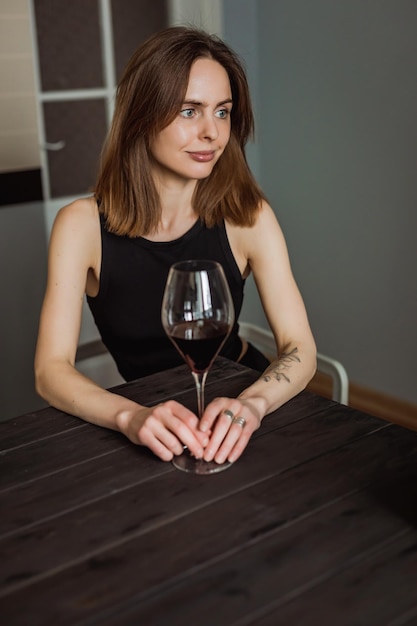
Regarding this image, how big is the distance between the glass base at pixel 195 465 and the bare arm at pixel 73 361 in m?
0.01

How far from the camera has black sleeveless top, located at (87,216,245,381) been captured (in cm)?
190

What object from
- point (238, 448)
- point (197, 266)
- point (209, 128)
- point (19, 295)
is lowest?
point (19, 295)

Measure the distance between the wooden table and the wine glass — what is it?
0.10 metres

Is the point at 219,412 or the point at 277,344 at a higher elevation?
the point at 219,412

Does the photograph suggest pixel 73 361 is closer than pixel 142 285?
Yes

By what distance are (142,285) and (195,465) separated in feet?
2.72

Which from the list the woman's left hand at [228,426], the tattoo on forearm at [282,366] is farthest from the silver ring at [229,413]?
the tattoo on forearm at [282,366]

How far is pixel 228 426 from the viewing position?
3.94ft

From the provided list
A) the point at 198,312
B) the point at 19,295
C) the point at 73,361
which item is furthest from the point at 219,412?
the point at 19,295

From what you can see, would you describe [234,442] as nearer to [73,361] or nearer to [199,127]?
[73,361]

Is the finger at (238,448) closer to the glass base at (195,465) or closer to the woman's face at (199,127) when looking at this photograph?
the glass base at (195,465)

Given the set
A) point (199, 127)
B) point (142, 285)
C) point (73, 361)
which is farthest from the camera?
point (142, 285)

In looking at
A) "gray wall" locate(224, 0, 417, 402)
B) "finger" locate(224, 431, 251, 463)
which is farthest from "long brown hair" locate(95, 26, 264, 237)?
"gray wall" locate(224, 0, 417, 402)

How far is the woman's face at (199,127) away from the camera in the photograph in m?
1.76
